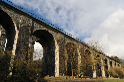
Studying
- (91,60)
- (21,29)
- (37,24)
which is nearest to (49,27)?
(37,24)

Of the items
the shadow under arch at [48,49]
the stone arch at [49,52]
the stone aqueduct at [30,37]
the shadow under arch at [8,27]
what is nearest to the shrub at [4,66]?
the stone aqueduct at [30,37]

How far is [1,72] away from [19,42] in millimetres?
6337

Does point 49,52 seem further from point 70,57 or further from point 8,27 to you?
point 8,27

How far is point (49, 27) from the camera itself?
22.6m

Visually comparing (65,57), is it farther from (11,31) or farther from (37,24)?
(11,31)

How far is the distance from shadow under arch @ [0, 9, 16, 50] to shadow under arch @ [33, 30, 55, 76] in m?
6.02

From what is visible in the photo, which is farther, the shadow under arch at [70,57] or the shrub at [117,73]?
the shrub at [117,73]

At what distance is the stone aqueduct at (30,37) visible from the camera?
626 inches

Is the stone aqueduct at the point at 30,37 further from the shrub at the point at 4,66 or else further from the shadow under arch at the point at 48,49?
the shrub at the point at 4,66

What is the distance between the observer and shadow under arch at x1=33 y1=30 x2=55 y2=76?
22984 millimetres

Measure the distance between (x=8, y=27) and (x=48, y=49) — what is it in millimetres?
10500

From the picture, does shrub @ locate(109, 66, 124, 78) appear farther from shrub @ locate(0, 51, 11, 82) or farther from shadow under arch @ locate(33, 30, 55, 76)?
shrub @ locate(0, 51, 11, 82)

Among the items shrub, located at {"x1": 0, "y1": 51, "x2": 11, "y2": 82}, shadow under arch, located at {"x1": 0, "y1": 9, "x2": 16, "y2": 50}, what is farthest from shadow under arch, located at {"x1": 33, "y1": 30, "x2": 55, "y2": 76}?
shrub, located at {"x1": 0, "y1": 51, "x2": 11, "y2": 82}

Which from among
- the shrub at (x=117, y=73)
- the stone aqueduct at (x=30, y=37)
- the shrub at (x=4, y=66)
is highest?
the stone aqueduct at (x=30, y=37)
